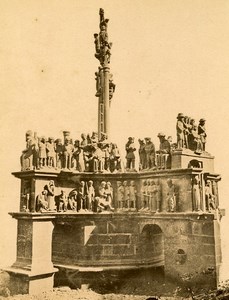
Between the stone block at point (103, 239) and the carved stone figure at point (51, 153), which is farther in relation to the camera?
the carved stone figure at point (51, 153)

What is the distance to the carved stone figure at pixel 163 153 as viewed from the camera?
53.7 ft

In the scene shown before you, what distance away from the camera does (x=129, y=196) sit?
1745 centimetres

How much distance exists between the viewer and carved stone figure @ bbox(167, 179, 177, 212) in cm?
1585

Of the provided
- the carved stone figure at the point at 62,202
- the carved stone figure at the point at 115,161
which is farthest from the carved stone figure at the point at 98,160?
the carved stone figure at the point at 62,202

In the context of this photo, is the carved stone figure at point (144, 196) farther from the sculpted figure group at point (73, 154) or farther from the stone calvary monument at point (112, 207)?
the sculpted figure group at point (73, 154)

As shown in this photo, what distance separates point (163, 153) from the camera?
16484 millimetres

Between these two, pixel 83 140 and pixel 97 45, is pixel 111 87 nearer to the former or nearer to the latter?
pixel 97 45

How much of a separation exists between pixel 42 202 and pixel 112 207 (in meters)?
3.11

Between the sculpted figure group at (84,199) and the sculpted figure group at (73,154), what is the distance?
80 centimetres

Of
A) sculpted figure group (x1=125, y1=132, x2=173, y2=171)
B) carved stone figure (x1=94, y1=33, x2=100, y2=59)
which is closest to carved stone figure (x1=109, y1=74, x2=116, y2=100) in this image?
carved stone figure (x1=94, y1=33, x2=100, y2=59)

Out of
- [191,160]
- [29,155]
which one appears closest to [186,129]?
[191,160]

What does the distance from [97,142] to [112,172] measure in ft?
5.09

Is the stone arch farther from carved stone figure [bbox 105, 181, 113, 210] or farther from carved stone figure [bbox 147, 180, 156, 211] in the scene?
carved stone figure [bbox 105, 181, 113, 210]

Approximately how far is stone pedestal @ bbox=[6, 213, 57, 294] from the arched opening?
3856 mm
